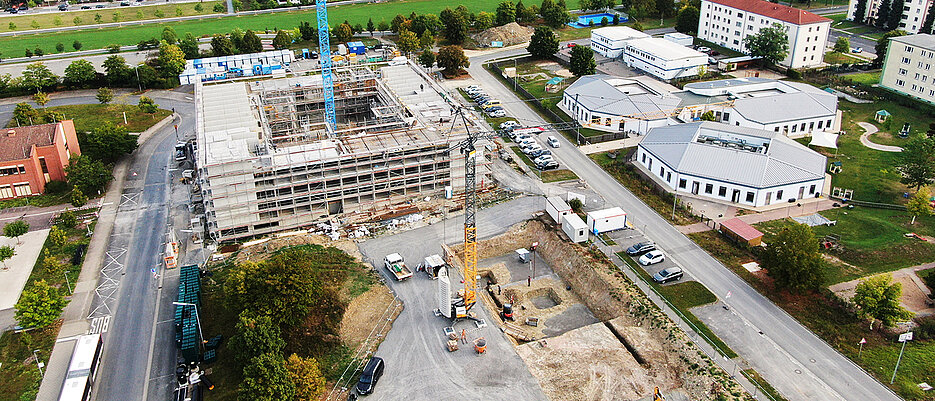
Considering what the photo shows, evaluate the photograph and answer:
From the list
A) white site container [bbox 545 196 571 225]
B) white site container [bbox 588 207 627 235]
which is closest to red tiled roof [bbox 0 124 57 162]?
white site container [bbox 545 196 571 225]

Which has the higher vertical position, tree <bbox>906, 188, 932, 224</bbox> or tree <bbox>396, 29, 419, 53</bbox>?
tree <bbox>396, 29, 419, 53</bbox>

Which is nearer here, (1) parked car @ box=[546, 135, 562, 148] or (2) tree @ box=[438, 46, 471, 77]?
(1) parked car @ box=[546, 135, 562, 148]

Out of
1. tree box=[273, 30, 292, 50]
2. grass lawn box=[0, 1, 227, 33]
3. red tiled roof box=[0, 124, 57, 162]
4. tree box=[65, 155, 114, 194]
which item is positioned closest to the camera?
tree box=[65, 155, 114, 194]

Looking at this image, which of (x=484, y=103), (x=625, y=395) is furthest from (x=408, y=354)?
(x=484, y=103)

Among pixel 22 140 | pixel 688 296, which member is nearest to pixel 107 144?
pixel 22 140

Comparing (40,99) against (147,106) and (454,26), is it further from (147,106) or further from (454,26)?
(454,26)

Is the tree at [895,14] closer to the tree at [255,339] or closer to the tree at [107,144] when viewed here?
the tree at [255,339]

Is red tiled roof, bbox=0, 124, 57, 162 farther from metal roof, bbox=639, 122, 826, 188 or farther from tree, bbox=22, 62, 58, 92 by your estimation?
metal roof, bbox=639, 122, 826, 188
